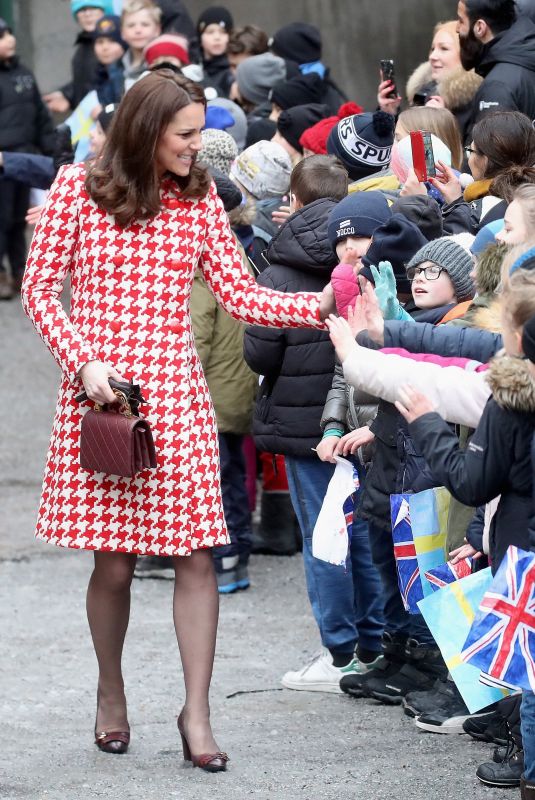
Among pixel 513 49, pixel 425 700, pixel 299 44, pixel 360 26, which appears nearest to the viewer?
pixel 425 700

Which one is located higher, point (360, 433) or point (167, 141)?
point (167, 141)

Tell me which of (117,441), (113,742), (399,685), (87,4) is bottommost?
(399,685)

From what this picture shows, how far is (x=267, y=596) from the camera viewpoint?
289 inches

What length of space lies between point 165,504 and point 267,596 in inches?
107

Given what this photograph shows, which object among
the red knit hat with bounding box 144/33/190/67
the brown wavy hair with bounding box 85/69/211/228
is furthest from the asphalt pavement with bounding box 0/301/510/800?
the red knit hat with bounding box 144/33/190/67

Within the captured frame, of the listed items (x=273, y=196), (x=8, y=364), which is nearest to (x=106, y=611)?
(x=273, y=196)

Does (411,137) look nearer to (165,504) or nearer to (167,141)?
(167,141)

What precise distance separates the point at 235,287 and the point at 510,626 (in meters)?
1.61

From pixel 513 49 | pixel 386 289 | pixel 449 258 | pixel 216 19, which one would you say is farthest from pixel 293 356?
pixel 216 19

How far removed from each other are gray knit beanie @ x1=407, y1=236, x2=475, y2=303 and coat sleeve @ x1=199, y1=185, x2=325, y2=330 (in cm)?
42

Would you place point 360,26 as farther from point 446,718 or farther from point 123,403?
point 123,403

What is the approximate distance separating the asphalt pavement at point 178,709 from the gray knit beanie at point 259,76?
342 cm

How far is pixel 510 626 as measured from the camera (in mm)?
3811

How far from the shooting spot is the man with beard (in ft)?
22.6
